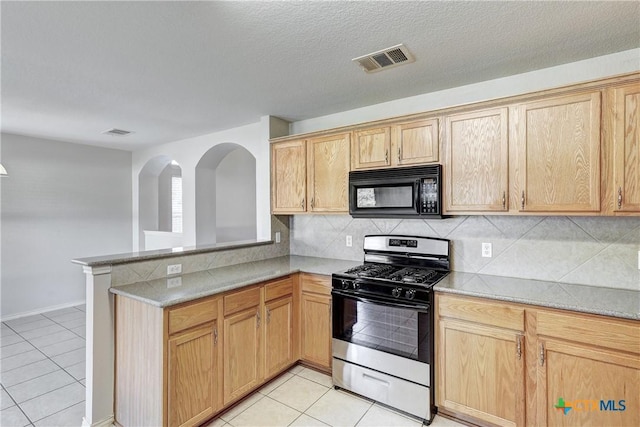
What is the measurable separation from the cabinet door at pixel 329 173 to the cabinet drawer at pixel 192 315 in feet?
4.68

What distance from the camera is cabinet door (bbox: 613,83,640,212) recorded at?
1844mm

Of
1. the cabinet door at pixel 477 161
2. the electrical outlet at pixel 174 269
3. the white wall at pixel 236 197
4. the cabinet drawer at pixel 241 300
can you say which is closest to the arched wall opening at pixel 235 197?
the white wall at pixel 236 197

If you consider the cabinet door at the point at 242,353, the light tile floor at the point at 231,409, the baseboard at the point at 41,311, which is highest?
the cabinet door at the point at 242,353

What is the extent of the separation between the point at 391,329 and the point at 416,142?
1.49 metres

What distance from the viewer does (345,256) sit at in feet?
11.1

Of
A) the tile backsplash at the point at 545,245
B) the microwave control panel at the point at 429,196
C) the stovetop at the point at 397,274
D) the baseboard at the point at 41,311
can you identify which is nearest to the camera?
the tile backsplash at the point at 545,245

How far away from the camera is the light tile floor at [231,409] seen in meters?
2.23

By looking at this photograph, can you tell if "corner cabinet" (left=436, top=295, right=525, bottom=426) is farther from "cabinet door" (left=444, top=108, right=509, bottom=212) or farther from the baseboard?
the baseboard

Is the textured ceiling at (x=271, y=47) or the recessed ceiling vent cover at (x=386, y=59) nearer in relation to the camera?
the textured ceiling at (x=271, y=47)

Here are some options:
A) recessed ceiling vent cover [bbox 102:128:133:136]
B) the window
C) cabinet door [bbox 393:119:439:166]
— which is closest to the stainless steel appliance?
cabinet door [bbox 393:119:439:166]

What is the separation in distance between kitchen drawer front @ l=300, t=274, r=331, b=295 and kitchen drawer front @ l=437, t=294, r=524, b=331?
93 cm

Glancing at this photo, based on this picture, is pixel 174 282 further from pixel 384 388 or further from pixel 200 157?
pixel 200 157

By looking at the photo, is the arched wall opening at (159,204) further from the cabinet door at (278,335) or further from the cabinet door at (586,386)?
the cabinet door at (586,386)

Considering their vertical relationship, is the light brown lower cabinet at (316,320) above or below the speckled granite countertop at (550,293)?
below
